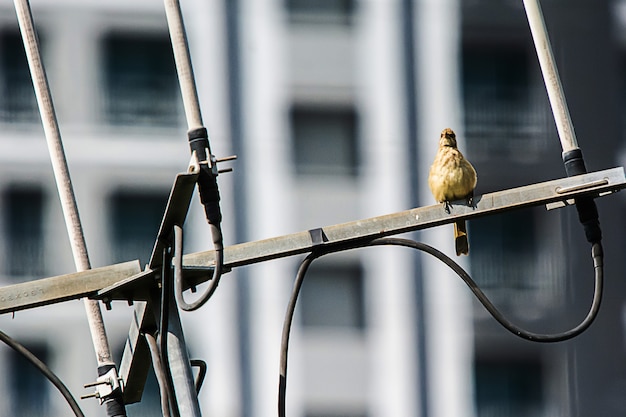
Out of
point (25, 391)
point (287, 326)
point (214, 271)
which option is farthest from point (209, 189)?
point (25, 391)

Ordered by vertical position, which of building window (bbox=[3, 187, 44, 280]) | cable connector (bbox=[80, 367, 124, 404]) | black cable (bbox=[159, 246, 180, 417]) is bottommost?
cable connector (bbox=[80, 367, 124, 404])

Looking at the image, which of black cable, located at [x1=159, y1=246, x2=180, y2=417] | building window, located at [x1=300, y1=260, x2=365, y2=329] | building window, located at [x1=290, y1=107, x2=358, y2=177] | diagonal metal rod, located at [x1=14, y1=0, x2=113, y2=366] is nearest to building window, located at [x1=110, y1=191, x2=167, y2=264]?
building window, located at [x1=290, y1=107, x2=358, y2=177]

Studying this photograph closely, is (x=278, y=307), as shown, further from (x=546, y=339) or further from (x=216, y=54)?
(x=546, y=339)

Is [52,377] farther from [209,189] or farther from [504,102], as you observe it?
[504,102]

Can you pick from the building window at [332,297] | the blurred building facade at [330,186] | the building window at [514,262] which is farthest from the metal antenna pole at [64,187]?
the building window at [514,262]

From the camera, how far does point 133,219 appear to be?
26844 millimetres

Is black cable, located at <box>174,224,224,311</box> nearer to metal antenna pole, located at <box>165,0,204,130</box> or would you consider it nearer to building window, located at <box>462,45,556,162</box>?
metal antenna pole, located at <box>165,0,204,130</box>

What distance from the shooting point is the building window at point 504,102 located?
28.8m

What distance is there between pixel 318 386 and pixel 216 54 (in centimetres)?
534

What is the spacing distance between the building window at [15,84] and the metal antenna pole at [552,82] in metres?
20.9

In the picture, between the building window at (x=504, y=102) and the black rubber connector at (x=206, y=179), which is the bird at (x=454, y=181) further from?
the building window at (x=504, y=102)

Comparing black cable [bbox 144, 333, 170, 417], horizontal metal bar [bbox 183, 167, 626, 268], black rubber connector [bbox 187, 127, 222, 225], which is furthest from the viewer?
horizontal metal bar [bbox 183, 167, 626, 268]

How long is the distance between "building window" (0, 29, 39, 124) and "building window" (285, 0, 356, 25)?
426 centimetres

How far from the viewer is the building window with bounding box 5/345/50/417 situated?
85.2 feet
